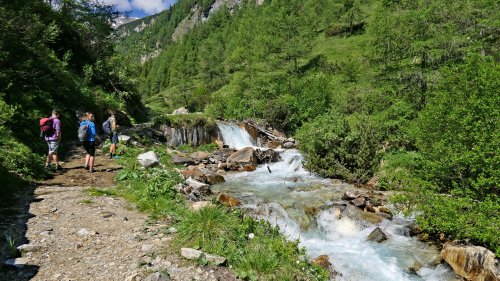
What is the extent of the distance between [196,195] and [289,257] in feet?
20.2

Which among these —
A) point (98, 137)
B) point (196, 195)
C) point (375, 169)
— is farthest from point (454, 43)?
point (98, 137)

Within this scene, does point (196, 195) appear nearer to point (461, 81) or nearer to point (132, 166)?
point (132, 166)

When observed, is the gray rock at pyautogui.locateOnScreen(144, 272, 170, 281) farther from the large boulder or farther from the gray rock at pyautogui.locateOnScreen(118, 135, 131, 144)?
the large boulder

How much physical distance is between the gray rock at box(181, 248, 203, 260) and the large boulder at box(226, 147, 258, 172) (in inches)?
611

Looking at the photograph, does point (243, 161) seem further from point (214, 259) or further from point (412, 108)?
point (214, 259)

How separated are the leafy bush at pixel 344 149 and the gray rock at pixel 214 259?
1304cm

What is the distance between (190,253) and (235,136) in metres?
25.8

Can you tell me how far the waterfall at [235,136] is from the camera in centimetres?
3164

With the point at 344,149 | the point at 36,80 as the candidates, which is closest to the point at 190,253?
the point at 36,80

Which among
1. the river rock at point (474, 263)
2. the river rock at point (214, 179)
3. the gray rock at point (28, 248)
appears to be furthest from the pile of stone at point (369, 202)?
the gray rock at point (28, 248)

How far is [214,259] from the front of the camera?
6.50m

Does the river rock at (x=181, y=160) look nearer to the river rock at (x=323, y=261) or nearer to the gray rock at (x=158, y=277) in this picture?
the river rock at (x=323, y=261)

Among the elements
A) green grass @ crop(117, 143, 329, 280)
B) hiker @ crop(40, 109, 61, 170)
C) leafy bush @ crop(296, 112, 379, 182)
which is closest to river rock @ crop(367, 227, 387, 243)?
green grass @ crop(117, 143, 329, 280)

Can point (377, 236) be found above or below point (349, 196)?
below
